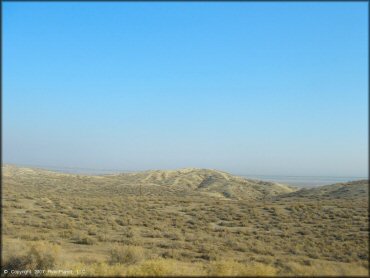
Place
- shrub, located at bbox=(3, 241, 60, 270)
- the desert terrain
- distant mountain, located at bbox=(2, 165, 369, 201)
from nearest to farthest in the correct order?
the desert terrain < shrub, located at bbox=(3, 241, 60, 270) < distant mountain, located at bbox=(2, 165, 369, 201)

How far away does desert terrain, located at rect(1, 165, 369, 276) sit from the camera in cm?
1546

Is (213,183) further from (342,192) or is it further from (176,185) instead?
(342,192)

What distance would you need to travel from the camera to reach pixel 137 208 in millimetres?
43688

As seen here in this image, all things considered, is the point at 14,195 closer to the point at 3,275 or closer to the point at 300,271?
the point at 3,275

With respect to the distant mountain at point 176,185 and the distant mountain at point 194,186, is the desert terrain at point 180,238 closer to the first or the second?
the distant mountain at point 194,186

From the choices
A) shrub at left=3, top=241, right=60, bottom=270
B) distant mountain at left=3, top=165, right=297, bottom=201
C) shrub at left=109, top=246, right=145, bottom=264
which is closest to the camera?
shrub at left=3, top=241, right=60, bottom=270

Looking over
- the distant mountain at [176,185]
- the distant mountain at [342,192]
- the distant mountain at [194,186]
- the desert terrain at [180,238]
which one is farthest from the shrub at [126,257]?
the distant mountain at [176,185]

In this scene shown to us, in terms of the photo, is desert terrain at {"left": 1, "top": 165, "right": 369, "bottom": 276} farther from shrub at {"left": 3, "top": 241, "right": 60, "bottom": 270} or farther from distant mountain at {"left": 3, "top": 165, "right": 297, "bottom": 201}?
distant mountain at {"left": 3, "top": 165, "right": 297, "bottom": 201}

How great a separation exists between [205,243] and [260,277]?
1367cm

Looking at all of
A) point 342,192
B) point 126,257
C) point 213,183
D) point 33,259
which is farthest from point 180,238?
point 213,183

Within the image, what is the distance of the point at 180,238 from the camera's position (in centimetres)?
2662

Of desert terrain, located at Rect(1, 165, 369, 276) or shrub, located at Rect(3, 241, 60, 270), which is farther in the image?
shrub, located at Rect(3, 241, 60, 270)

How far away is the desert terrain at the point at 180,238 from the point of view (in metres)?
15.5

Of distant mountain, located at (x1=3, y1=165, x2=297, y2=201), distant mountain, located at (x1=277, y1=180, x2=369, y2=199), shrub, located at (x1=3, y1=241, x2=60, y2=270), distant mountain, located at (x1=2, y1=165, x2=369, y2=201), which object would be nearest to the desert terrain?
shrub, located at (x1=3, y1=241, x2=60, y2=270)
